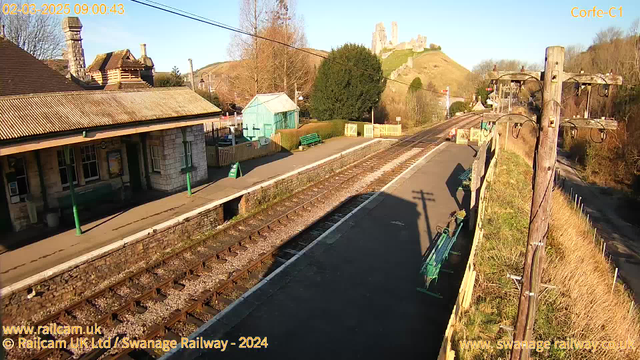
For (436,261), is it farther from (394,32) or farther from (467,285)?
(394,32)

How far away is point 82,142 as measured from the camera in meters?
12.1

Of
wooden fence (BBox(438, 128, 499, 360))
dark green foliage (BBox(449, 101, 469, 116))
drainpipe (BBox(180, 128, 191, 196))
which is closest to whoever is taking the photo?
wooden fence (BBox(438, 128, 499, 360))

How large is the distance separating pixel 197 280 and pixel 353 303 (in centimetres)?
405

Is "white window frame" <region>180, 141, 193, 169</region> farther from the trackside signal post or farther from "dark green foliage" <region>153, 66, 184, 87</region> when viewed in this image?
"dark green foliage" <region>153, 66, 184, 87</region>

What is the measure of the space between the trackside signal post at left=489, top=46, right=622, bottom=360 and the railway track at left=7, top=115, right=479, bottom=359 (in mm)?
6059

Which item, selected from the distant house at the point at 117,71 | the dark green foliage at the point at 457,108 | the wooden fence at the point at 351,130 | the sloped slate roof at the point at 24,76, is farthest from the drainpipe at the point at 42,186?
the dark green foliage at the point at 457,108

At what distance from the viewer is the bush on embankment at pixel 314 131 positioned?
25.2m

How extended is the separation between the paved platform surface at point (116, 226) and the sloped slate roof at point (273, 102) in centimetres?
839

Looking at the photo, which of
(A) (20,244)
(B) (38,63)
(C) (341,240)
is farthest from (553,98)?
(B) (38,63)

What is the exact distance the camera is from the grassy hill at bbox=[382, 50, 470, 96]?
104m

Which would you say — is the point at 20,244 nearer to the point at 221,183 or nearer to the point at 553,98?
the point at 221,183

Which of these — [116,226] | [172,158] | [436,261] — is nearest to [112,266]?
[116,226]

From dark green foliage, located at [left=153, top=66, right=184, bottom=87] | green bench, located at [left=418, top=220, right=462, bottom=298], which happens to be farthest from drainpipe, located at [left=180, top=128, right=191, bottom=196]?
dark green foliage, located at [left=153, top=66, right=184, bottom=87]

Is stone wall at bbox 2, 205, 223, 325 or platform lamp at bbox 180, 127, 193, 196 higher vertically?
platform lamp at bbox 180, 127, 193, 196
